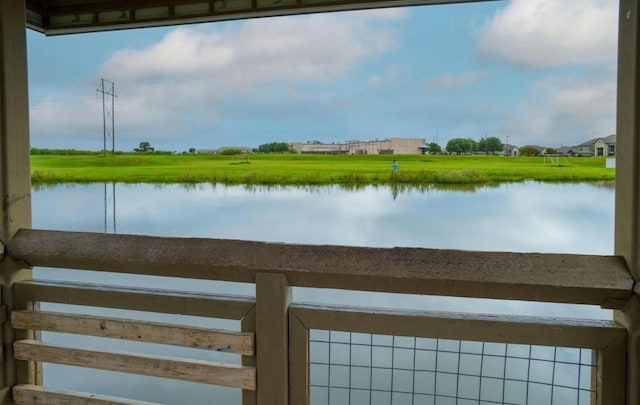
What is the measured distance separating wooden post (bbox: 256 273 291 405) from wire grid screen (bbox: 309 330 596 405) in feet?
0.33

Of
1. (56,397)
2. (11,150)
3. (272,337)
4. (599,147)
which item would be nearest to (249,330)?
(272,337)

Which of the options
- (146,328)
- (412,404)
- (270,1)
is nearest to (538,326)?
(412,404)

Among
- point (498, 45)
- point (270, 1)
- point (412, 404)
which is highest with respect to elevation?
point (498, 45)

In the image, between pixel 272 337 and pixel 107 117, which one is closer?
pixel 272 337

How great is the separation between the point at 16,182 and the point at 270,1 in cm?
140

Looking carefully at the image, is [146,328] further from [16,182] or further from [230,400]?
[16,182]

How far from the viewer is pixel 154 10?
203 centimetres

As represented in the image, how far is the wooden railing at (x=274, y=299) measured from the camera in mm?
1114

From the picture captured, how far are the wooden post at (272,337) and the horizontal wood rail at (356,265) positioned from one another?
50 millimetres

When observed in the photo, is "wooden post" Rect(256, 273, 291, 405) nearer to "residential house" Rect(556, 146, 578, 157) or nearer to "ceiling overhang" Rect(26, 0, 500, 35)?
"ceiling overhang" Rect(26, 0, 500, 35)

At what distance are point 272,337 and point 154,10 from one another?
5.95 ft

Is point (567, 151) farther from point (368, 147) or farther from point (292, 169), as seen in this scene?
point (292, 169)

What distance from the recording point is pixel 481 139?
2859 mm

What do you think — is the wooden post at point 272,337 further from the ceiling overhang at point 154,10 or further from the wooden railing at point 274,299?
the ceiling overhang at point 154,10
